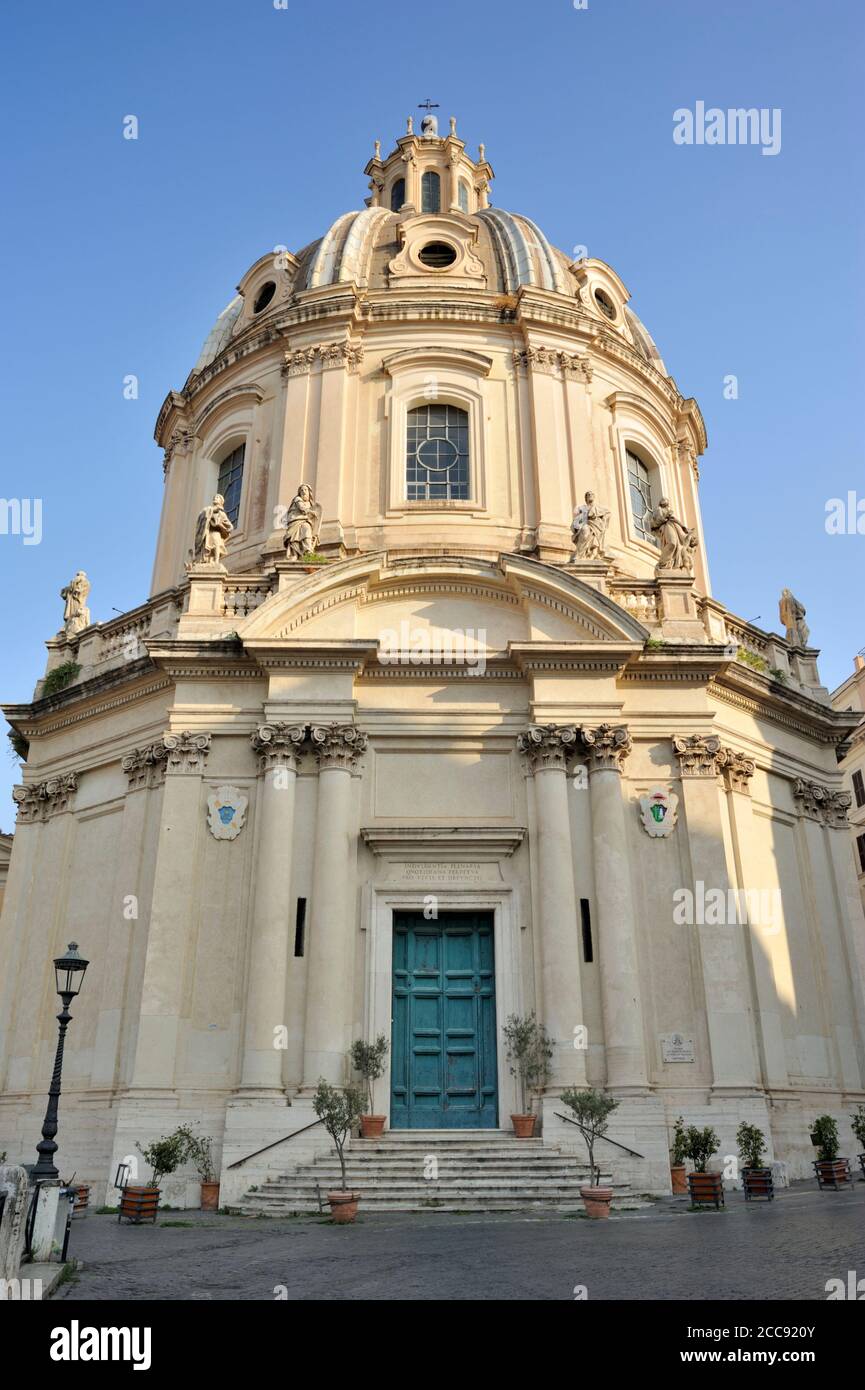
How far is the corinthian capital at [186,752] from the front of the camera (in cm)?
1897

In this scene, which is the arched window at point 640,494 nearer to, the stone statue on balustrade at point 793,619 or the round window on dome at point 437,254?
the stone statue on balustrade at point 793,619

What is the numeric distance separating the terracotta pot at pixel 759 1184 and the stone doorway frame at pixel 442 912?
3.83 meters

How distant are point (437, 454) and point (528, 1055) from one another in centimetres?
1343

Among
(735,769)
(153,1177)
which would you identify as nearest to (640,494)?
(735,769)

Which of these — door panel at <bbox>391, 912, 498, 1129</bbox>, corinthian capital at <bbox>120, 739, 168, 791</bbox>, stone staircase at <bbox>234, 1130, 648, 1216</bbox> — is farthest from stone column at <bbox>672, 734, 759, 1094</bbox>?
corinthian capital at <bbox>120, 739, 168, 791</bbox>

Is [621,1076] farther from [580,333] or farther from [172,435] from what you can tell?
[172,435]

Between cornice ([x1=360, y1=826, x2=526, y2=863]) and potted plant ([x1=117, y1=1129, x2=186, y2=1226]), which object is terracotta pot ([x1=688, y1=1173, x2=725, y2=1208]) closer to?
cornice ([x1=360, y1=826, x2=526, y2=863])

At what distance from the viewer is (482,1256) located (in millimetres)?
9641

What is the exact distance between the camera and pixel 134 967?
18.7 m

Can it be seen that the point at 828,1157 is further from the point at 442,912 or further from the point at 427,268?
the point at 427,268

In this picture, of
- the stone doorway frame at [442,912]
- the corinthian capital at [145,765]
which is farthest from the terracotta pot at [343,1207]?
the corinthian capital at [145,765]

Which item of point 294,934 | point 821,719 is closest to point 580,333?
point 821,719

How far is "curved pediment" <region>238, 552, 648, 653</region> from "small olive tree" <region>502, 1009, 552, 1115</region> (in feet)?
21.1

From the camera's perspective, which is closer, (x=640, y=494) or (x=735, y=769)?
(x=735, y=769)
